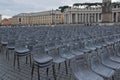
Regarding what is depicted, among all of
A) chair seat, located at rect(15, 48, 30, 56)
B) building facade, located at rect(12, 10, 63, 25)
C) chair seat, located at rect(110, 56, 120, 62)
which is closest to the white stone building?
building facade, located at rect(12, 10, 63, 25)

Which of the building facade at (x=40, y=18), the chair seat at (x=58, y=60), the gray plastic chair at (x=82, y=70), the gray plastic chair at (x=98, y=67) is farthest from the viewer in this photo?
the building facade at (x=40, y=18)

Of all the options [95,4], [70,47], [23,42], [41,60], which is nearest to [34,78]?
[41,60]

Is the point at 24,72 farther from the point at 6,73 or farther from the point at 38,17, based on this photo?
the point at 38,17

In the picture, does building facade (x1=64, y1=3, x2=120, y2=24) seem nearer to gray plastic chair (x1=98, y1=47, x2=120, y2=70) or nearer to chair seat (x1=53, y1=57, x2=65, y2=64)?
chair seat (x1=53, y1=57, x2=65, y2=64)

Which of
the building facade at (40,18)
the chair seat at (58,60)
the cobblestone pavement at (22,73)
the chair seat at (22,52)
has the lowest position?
the cobblestone pavement at (22,73)

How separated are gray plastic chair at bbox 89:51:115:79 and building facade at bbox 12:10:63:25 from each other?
11668 cm

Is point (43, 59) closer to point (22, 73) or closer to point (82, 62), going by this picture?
point (22, 73)

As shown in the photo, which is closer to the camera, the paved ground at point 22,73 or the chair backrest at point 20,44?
the paved ground at point 22,73

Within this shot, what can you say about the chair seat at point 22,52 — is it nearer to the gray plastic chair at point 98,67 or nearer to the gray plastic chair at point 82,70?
the gray plastic chair at point 98,67

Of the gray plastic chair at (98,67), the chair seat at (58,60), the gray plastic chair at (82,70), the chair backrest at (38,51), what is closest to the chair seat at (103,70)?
→ the gray plastic chair at (98,67)

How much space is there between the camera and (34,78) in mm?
7789

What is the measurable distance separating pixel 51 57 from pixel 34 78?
2.71 ft

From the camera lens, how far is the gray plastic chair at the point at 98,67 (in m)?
5.69

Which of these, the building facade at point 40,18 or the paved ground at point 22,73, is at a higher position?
the building facade at point 40,18
